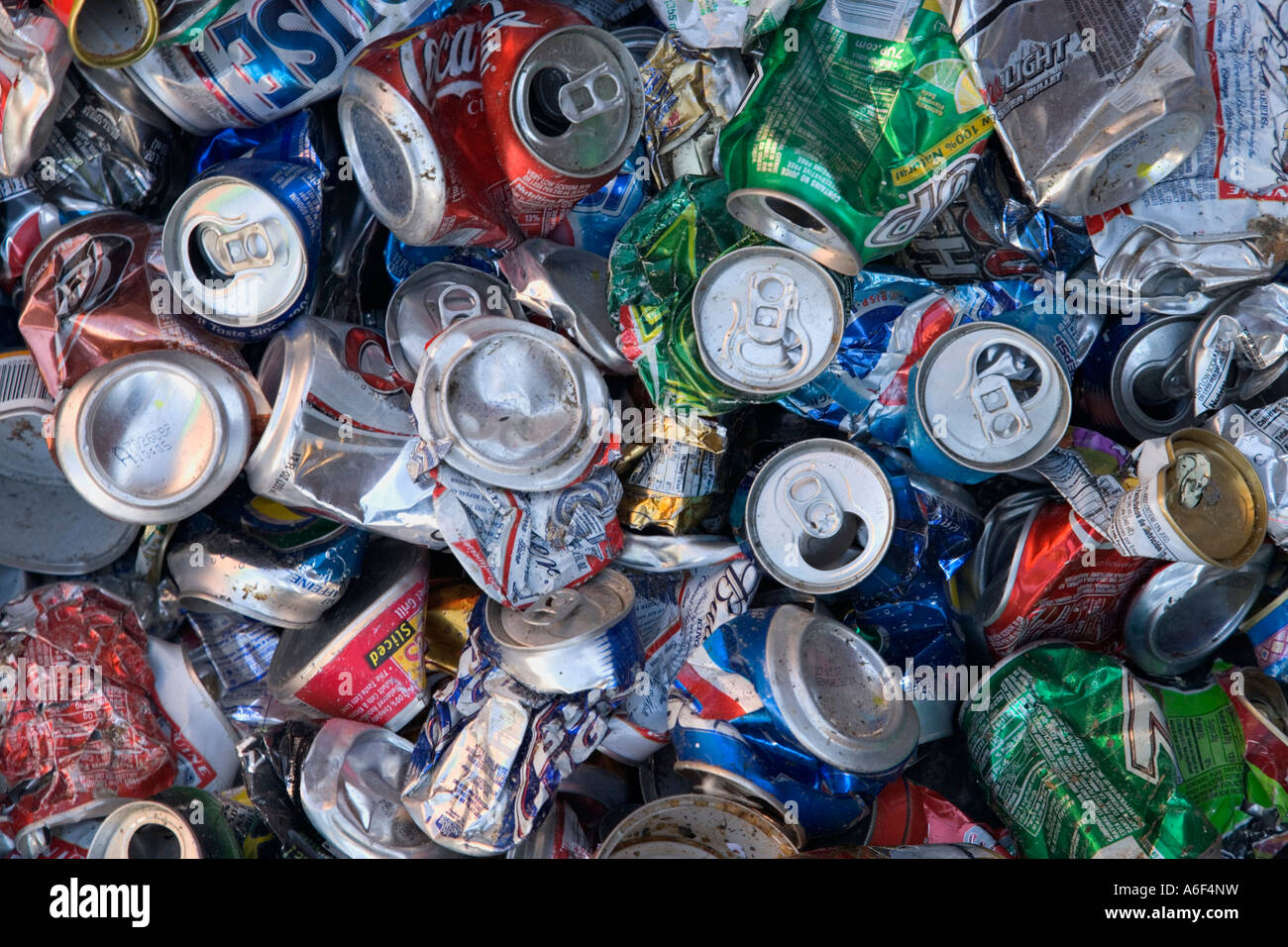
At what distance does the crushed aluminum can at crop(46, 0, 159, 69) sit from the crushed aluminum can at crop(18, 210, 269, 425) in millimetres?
287

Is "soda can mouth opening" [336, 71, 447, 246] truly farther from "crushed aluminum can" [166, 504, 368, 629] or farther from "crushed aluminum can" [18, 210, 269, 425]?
"crushed aluminum can" [166, 504, 368, 629]

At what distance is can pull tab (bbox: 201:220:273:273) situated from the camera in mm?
1568

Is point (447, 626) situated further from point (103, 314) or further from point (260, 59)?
point (260, 59)

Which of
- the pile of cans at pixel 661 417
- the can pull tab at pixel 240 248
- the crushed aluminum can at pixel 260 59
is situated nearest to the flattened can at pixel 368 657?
the pile of cans at pixel 661 417

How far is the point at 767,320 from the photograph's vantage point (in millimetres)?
1507

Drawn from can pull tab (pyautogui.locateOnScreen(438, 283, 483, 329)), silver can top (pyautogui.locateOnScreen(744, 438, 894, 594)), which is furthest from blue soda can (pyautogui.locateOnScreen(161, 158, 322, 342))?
Result: silver can top (pyautogui.locateOnScreen(744, 438, 894, 594))

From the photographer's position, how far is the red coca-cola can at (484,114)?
148 cm

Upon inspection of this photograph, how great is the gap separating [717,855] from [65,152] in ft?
4.81

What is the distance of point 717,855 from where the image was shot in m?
1.58

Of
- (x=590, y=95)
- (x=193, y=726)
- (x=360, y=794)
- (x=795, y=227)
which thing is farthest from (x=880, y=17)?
(x=193, y=726)

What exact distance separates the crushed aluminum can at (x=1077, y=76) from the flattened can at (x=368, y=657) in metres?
1.09

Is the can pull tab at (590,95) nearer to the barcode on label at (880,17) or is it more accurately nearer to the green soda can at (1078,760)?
the barcode on label at (880,17)

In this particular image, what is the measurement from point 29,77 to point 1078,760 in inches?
70.3
